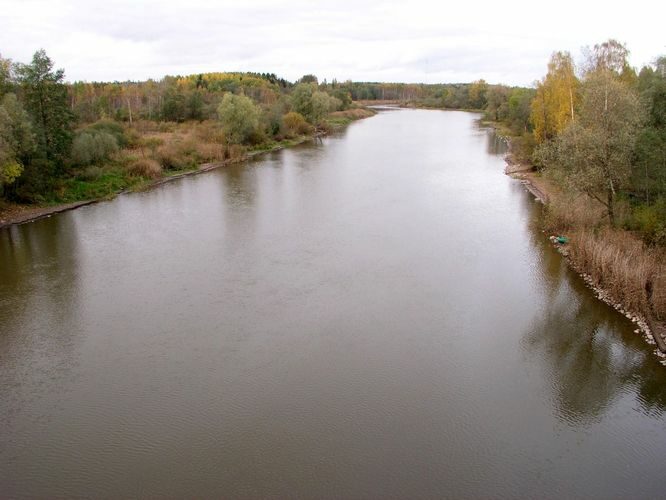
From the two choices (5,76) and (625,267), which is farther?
(5,76)

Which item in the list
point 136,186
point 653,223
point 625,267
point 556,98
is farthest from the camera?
point 556,98

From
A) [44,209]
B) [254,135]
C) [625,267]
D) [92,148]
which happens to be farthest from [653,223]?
[254,135]

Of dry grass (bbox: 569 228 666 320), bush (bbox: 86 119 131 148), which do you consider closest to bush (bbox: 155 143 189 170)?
bush (bbox: 86 119 131 148)

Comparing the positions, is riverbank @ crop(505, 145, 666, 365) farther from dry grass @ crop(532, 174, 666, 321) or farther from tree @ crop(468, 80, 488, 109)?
tree @ crop(468, 80, 488, 109)

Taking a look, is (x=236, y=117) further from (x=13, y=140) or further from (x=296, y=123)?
(x=13, y=140)

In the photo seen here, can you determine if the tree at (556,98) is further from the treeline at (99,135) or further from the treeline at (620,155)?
the treeline at (99,135)

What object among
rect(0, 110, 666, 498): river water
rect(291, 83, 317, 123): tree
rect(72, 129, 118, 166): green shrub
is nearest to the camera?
rect(0, 110, 666, 498): river water
